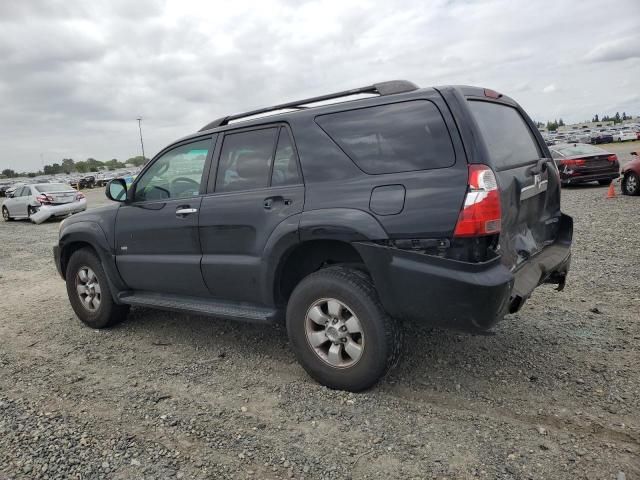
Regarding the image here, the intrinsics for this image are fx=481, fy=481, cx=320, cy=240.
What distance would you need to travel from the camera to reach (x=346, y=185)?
10.1ft

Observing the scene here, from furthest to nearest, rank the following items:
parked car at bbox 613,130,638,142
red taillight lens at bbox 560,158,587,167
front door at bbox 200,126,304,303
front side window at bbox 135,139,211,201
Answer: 1. parked car at bbox 613,130,638,142
2. red taillight lens at bbox 560,158,587,167
3. front side window at bbox 135,139,211,201
4. front door at bbox 200,126,304,303

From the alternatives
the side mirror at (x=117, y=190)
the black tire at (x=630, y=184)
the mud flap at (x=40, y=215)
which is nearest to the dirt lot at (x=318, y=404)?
the side mirror at (x=117, y=190)

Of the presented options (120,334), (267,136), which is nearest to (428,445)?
(267,136)

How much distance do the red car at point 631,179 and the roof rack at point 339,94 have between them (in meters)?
11.2

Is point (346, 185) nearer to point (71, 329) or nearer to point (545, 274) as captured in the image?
point (545, 274)

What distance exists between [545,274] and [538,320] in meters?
1.18

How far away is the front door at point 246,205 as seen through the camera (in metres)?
3.38

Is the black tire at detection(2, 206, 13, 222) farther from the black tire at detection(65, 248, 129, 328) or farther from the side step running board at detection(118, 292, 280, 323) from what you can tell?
the side step running board at detection(118, 292, 280, 323)

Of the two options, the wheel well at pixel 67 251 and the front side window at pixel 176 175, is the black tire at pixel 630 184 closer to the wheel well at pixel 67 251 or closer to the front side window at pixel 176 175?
the front side window at pixel 176 175

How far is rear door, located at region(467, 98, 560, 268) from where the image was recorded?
9.58ft

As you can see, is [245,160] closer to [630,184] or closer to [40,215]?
[630,184]

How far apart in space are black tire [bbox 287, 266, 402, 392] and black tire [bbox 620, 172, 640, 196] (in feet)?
37.9

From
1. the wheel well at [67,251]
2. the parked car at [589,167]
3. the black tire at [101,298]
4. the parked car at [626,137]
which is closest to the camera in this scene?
the black tire at [101,298]

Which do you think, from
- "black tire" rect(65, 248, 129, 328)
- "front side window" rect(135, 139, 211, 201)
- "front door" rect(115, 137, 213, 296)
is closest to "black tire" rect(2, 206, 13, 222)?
"black tire" rect(65, 248, 129, 328)
